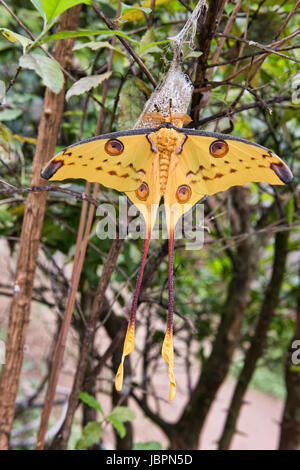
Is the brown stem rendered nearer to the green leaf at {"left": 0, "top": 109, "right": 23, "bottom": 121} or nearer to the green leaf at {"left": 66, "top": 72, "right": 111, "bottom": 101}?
the green leaf at {"left": 66, "top": 72, "right": 111, "bottom": 101}

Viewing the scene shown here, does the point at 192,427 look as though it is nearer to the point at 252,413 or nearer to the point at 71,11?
the point at 71,11

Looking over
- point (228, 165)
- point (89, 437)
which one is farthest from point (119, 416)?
point (228, 165)

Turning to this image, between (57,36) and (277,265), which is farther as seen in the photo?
(277,265)

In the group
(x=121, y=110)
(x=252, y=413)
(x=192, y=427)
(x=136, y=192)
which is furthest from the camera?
(x=252, y=413)

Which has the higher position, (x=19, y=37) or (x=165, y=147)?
(x=19, y=37)

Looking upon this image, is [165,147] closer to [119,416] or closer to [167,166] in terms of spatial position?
[167,166]

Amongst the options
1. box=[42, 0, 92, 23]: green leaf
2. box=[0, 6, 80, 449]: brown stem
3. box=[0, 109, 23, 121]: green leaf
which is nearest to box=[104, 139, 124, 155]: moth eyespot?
box=[42, 0, 92, 23]: green leaf
